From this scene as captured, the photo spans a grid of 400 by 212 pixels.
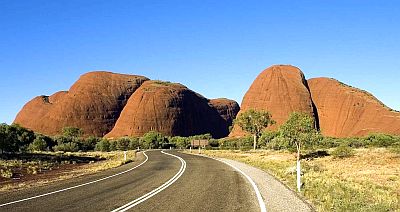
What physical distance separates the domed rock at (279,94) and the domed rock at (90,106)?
153 feet

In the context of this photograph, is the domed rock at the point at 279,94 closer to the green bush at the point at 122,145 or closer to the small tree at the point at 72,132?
the green bush at the point at 122,145

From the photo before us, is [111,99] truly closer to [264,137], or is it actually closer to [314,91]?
[314,91]

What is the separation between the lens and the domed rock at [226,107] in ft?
566

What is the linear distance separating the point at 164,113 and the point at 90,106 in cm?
2770

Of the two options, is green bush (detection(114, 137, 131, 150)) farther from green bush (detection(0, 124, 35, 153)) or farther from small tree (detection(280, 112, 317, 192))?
small tree (detection(280, 112, 317, 192))

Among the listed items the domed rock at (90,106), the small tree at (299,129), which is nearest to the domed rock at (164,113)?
the domed rock at (90,106)

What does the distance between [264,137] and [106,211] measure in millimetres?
71024

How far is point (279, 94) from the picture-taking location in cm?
12862

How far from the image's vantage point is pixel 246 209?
31.4ft

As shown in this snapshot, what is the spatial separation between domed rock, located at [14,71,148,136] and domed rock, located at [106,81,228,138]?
555cm

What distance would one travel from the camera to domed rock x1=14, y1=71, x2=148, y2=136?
136375mm

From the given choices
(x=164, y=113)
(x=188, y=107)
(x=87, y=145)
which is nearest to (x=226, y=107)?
(x=188, y=107)

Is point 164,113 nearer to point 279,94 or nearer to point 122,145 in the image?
point 122,145

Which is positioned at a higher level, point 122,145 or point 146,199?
point 122,145
